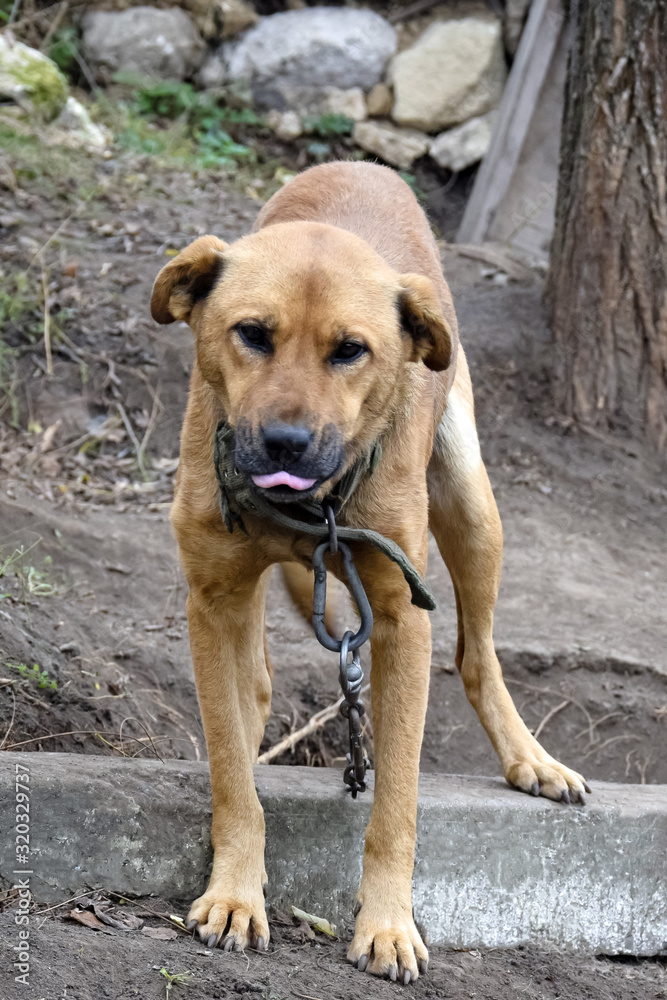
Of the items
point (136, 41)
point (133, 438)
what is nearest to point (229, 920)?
point (133, 438)

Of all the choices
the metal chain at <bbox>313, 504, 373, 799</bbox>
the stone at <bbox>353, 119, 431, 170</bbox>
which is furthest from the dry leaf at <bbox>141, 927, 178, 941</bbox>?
the stone at <bbox>353, 119, 431, 170</bbox>

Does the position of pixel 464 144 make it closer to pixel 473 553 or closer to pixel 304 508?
pixel 473 553

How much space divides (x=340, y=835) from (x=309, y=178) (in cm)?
223

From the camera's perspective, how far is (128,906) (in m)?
2.61

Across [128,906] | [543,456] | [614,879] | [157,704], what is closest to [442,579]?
[543,456]

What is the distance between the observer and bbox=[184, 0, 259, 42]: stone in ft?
33.1

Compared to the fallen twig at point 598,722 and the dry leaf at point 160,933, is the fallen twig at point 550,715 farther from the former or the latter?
the dry leaf at point 160,933

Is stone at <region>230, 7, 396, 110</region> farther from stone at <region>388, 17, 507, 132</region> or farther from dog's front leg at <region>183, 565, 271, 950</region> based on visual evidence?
dog's front leg at <region>183, 565, 271, 950</region>

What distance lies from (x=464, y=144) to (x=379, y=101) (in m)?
1.00

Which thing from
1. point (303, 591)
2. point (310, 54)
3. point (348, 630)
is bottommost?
point (303, 591)

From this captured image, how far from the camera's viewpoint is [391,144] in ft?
32.9

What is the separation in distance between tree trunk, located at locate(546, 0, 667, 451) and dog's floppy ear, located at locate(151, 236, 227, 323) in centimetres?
425

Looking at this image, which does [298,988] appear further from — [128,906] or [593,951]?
[593,951]

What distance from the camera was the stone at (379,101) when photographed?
1009cm
